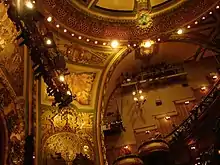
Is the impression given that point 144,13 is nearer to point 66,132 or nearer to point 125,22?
point 125,22

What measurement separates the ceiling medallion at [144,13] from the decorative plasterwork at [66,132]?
10.5 feet

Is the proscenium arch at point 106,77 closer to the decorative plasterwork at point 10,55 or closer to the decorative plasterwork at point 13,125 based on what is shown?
Result: the decorative plasterwork at point 13,125

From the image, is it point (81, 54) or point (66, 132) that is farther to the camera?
point (81, 54)

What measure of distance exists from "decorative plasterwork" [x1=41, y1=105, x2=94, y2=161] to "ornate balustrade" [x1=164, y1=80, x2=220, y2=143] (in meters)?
3.82

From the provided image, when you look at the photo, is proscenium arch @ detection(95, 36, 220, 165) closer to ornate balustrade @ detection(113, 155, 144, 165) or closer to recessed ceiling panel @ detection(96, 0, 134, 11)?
ornate balustrade @ detection(113, 155, 144, 165)

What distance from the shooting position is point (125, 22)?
33.0 ft

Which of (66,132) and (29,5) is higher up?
(29,5)

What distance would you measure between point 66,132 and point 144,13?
4100mm

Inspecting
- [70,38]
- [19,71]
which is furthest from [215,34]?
[19,71]

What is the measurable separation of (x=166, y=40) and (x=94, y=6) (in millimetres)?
2442

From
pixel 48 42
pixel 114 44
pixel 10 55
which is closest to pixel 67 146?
pixel 10 55

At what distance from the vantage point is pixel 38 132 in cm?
766

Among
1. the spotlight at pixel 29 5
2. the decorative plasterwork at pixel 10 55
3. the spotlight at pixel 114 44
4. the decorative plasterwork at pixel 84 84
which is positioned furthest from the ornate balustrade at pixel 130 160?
the spotlight at pixel 29 5

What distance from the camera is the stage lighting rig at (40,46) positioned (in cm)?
503
